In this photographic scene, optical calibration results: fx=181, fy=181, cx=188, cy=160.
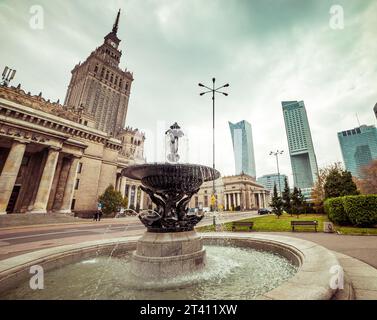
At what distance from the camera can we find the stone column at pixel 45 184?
2571 cm

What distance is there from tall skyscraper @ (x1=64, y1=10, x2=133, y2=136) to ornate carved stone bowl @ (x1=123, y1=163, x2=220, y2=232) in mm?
77419

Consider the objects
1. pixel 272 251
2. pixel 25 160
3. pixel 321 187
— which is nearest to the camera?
pixel 272 251

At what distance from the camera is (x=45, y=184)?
2711 centimetres

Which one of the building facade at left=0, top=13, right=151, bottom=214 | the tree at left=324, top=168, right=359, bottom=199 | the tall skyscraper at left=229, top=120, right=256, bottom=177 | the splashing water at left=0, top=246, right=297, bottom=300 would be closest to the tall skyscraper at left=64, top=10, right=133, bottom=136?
the building facade at left=0, top=13, right=151, bottom=214

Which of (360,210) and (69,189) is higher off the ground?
(69,189)

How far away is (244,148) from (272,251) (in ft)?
562

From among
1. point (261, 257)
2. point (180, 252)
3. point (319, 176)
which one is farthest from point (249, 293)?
point (319, 176)

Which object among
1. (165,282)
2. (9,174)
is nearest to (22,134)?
(9,174)

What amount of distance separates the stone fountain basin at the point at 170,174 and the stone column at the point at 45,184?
2753cm

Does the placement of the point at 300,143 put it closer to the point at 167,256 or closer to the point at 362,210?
the point at 362,210

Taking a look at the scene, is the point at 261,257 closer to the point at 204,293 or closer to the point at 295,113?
the point at 204,293
